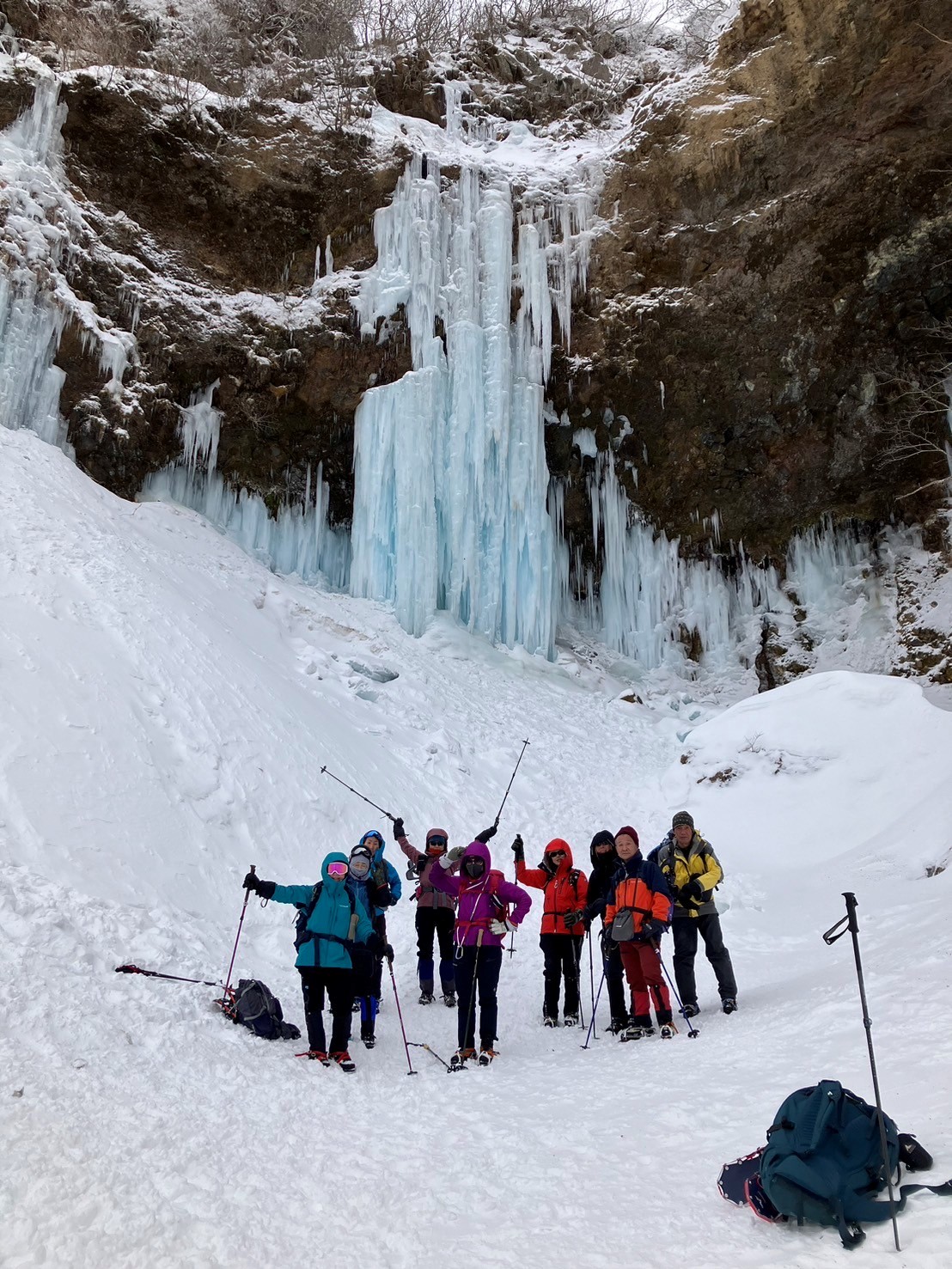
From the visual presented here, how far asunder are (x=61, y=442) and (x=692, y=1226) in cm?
1718

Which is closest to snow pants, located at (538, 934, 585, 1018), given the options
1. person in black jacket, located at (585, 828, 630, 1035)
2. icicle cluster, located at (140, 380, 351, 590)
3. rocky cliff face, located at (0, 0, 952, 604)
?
person in black jacket, located at (585, 828, 630, 1035)

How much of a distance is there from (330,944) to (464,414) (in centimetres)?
1483

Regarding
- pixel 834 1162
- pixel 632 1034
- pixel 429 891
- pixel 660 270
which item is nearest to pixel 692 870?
pixel 632 1034

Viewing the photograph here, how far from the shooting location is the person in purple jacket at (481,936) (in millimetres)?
5172

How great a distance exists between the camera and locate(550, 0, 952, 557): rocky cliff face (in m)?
16.7

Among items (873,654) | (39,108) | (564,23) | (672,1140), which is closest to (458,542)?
(873,654)

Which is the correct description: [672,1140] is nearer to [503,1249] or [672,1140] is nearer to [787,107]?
[503,1249]

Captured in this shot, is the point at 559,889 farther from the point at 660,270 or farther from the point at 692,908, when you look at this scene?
the point at 660,270

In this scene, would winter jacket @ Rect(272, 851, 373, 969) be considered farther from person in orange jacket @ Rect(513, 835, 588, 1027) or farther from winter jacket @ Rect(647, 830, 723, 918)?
winter jacket @ Rect(647, 830, 723, 918)

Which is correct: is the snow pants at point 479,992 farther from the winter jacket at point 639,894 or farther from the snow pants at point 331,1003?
the winter jacket at point 639,894

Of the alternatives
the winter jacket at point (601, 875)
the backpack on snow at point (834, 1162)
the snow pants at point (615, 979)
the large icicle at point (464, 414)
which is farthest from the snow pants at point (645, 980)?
the large icicle at point (464, 414)

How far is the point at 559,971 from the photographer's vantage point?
613cm

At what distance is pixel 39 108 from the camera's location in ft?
54.0

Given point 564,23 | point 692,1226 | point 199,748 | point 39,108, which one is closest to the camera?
point 692,1226
